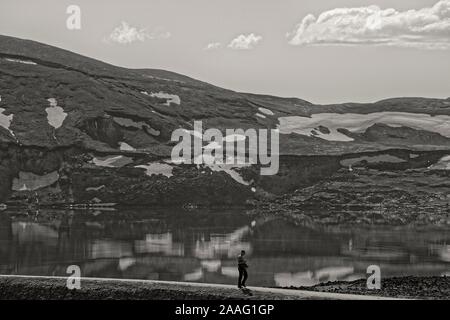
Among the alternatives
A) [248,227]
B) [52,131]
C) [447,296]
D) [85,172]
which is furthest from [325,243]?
[52,131]

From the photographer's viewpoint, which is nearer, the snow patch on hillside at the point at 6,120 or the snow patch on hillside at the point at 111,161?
the snow patch on hillside at the point at 111,161

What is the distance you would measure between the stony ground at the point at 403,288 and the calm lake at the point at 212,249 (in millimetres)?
9238

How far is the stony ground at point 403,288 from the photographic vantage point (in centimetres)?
4978

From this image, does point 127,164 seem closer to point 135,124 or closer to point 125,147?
point 125,147

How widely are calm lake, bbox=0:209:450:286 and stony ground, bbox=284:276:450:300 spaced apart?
9.24 meters

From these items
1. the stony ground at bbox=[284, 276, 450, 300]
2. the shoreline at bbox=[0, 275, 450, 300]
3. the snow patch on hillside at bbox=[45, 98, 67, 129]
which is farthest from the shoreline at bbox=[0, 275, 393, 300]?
the snow patch on hillside at bbox=[45, 98, 67, 129]

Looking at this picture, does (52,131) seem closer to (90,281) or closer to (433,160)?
(433,160)

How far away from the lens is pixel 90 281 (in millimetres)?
48875

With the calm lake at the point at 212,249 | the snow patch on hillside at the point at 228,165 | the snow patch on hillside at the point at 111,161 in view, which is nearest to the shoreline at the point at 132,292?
the calm lake at the point at 212,249

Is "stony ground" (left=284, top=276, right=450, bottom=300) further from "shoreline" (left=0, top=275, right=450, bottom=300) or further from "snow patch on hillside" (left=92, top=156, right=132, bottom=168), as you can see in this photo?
"snow patch on hillside" (left=92, top=156, right=132, bottom=168)

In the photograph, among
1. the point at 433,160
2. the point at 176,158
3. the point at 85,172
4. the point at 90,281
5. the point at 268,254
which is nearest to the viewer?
the point at 90,281

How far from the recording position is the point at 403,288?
175 feet

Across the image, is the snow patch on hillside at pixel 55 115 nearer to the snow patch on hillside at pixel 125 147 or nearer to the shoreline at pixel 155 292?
the snow patch on hillside at pixel 125 147
